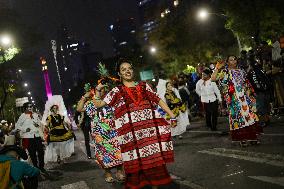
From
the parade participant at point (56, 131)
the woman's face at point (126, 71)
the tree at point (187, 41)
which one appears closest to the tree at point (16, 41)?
the tree at point (187, 41)

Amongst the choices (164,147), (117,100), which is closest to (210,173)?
(164,147)

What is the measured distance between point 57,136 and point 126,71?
791 cm

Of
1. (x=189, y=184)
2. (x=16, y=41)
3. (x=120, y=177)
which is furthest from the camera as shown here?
(x=16, y=41)

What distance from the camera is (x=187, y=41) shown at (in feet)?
171

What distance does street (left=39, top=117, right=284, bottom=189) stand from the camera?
6336mm

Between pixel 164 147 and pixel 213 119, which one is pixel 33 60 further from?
pixel 164 147

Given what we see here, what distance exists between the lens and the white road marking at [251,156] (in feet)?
23.3

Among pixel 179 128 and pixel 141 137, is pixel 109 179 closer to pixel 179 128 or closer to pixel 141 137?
pixel 141 137

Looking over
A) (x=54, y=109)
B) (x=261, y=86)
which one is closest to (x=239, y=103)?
(x=261, y=86)

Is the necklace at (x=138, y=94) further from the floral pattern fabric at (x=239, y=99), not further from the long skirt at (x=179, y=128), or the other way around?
the long skirt at (x=179, y=128)

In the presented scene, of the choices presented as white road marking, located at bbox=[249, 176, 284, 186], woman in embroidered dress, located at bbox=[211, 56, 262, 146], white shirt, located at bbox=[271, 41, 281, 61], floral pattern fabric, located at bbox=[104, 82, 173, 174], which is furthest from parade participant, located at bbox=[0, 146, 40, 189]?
white shirt, located at bbox=[271, 41, 281, 61]

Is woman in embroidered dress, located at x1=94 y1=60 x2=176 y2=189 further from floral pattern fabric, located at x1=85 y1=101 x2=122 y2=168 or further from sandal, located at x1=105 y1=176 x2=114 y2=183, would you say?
sandal, located at x1=105 y1=176 x2=114 y2=183

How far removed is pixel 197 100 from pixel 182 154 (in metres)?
10.4

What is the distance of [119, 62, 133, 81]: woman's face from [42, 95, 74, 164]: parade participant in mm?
7554
